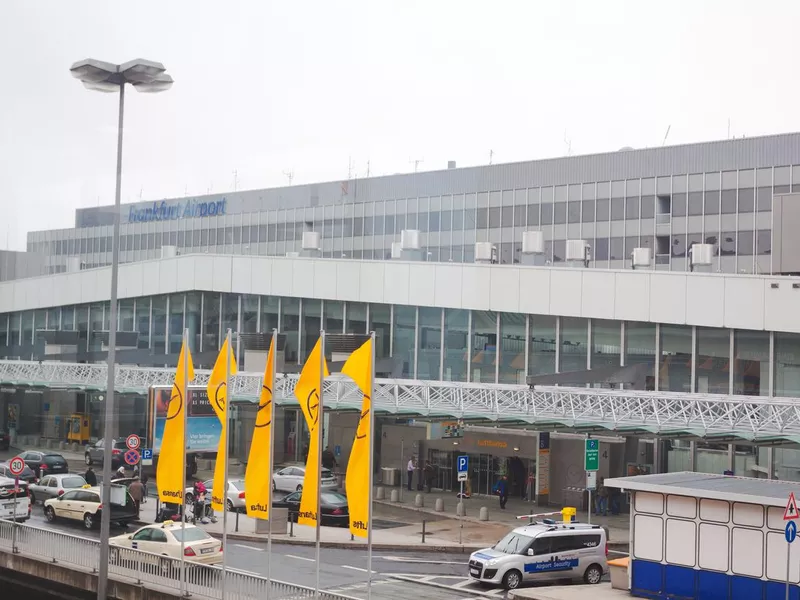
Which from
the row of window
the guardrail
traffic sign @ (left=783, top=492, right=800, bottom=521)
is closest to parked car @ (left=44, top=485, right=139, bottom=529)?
the guardrail

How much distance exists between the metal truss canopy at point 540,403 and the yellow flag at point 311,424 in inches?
520

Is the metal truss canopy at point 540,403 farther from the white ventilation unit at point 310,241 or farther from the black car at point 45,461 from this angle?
the white ventilation unit at point 310,241

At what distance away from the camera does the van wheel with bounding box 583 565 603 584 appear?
87.8ft

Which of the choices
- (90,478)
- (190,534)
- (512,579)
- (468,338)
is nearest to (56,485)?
(90,478)

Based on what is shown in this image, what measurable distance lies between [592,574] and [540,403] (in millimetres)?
8429

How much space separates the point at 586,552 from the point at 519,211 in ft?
124

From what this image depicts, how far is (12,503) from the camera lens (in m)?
32.0

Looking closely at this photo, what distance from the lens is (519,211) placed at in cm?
6259

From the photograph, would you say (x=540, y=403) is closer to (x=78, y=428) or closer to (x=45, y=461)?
(x=78, y=428)

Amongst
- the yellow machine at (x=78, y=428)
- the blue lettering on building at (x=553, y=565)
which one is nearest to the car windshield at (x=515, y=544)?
the blue lettering on building at (x=553, y=565)

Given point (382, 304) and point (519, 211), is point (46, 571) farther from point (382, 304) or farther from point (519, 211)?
point (519, 211)

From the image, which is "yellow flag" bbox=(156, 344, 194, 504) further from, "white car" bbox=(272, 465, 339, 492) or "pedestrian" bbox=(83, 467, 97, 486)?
"white car" bbox=(272, 465, 339, 492)

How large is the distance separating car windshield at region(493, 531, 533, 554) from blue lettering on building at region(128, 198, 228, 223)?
53295 mm

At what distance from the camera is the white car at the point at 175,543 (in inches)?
1022
